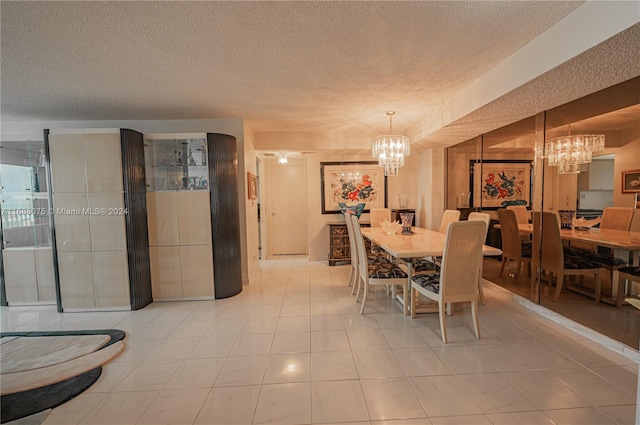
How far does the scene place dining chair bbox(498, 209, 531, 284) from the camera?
11.0 feet

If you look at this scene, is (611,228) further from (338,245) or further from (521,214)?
(338,245)

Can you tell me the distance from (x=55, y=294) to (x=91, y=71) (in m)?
2.87

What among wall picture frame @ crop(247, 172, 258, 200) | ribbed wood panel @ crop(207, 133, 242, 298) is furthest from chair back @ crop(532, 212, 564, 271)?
wall picture frame @ crop(247, 172, 258, 200)

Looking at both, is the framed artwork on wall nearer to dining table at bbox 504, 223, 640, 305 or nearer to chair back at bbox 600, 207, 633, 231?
dining table at bbox 504, 223, 640, 305

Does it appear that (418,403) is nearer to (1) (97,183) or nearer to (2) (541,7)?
(2) (541,7)

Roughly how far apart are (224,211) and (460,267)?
2705mm

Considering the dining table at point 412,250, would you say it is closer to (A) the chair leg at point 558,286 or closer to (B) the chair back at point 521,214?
(A) the chair leg at point 558,286

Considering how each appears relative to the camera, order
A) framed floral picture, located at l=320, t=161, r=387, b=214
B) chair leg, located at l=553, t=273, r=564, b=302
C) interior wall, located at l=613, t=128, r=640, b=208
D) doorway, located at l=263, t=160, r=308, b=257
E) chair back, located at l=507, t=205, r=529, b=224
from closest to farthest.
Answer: interior wall, located at l=613, t=128, r=640, b=208, chair leg, located at l=553, t=273, r=564, b=302, chair back, located at l=507, t=205, r=529, b=224, framed floral picture, located at l=320, t=161, r=387, b=214, doorway, located at l=263, t=160, r=308, b=257

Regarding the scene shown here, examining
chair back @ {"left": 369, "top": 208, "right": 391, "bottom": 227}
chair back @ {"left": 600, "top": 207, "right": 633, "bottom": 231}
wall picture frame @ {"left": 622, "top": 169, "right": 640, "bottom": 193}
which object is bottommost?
Result: chair back @ {"left": 369, "top": 208, "right": 391, "bottom": 227}

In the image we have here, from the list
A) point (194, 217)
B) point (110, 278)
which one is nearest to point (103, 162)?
point (194, 217)

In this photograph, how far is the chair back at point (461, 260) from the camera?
2297 millimetres

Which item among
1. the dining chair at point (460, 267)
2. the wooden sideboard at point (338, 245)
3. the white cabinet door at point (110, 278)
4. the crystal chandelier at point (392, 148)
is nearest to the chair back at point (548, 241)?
the dining chair at point (460, 267)

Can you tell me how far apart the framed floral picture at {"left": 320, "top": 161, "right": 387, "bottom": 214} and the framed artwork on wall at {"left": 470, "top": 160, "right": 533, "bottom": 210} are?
169 cm

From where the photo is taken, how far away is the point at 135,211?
319cm
